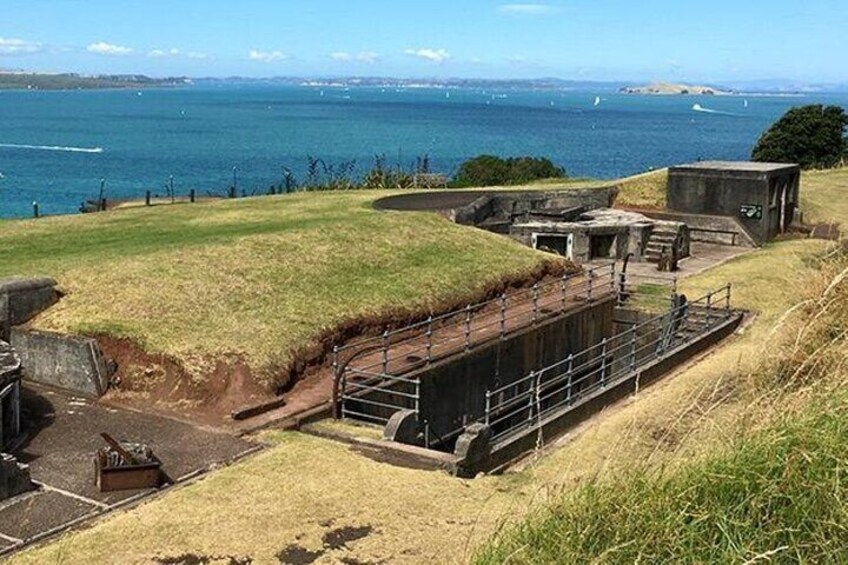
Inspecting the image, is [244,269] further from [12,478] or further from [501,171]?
[501,171]

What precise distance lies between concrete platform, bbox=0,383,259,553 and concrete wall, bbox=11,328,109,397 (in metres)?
0.22

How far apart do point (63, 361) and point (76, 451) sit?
3.32 m

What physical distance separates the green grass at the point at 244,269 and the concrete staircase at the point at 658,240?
23.3 feet

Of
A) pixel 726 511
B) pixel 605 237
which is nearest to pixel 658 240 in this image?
pixel 605 237

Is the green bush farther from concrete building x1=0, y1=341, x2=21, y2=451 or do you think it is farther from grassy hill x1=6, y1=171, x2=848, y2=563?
concrete building x1=0, y1=341, x2=21, y2=451

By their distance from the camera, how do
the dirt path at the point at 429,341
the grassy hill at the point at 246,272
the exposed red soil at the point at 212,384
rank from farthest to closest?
1. the grassy hill at the point at 246,272
2. the dirt path at the point at 429,341
3. the exposed red soil at the point at 212,384

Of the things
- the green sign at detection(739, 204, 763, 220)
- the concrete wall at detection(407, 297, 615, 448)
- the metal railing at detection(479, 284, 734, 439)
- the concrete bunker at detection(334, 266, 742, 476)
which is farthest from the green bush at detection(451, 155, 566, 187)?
the concrete wall at detection(407, 297, 615, 448)

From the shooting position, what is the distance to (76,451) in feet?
41.2

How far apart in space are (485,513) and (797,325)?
558cm

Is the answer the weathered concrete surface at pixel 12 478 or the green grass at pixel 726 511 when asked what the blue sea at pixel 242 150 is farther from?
the green grass at pixel 726 511

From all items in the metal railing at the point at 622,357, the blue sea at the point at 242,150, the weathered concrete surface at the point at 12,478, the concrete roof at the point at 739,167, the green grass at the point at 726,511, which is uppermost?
the concrete roof at the point at 739,167

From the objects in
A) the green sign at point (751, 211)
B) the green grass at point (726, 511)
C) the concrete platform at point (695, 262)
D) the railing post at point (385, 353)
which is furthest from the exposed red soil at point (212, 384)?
the green sign at point (751, 211)

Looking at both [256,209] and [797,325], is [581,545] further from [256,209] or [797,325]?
[256,209]

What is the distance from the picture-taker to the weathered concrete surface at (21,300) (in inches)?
643
